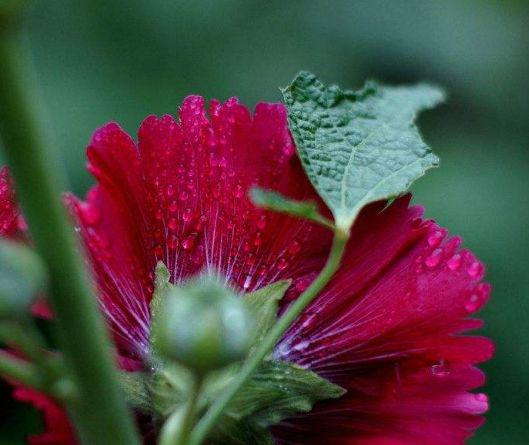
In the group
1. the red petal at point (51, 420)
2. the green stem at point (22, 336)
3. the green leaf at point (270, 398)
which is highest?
the green leaf at point (270, 398)

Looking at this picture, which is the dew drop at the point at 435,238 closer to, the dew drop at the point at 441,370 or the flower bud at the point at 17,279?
the dew drop at the point at 441,370

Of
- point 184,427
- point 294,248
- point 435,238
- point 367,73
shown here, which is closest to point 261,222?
point 294,248

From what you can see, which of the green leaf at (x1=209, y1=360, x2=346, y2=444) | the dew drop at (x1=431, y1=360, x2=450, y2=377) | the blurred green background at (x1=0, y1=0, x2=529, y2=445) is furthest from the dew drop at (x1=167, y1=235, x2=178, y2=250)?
the blurred green background at (x1=0, y1=0, x2=529, y2=445)

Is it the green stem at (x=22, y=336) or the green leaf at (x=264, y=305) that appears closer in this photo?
the green stem at (x=22, y=336)

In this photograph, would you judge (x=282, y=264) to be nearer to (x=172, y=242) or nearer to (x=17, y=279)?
(x=172, y=242)

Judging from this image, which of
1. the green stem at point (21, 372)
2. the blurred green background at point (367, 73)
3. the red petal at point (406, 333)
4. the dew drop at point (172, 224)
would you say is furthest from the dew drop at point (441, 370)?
the blurred green background at point (367, 73)

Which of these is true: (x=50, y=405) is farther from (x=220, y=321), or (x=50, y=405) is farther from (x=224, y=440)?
(x=220, y=321)
